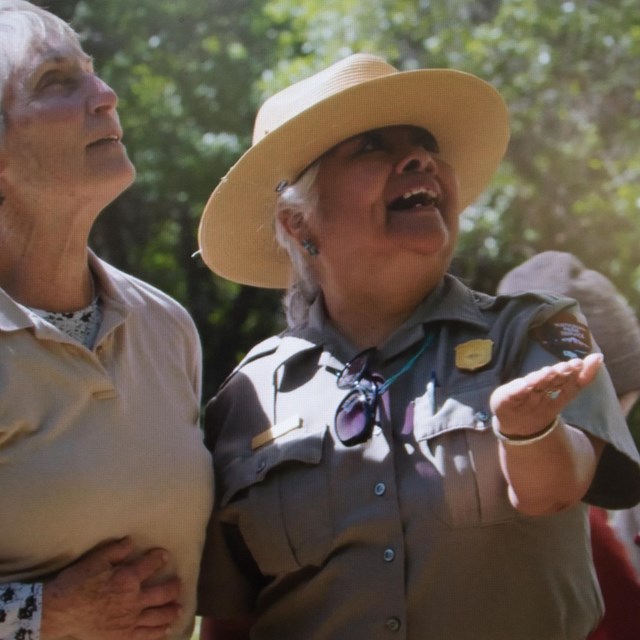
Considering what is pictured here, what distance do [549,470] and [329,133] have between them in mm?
1057

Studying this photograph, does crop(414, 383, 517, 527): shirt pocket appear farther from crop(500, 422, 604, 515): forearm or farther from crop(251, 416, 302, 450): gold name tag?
crop(251, 416, 302, 450): gold name tag

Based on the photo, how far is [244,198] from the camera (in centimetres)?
319

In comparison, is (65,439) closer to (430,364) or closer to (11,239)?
(11,239)

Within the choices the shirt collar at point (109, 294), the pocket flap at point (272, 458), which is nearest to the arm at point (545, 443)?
the pocket flap at point (272, 458)

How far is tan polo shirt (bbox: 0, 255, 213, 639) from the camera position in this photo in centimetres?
244

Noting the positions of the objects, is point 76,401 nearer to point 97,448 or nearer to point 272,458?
point 97,448

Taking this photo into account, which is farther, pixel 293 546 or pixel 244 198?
pixel 244 198

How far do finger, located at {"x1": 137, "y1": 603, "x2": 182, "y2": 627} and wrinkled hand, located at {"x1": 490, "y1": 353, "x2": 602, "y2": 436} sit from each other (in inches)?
34.5

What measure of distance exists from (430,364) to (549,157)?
714 cm

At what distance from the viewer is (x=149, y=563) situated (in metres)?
2.58

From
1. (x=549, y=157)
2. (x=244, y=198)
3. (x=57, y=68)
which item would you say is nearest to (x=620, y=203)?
(x=549, y=157)

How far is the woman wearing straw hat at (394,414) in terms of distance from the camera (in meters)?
2.45

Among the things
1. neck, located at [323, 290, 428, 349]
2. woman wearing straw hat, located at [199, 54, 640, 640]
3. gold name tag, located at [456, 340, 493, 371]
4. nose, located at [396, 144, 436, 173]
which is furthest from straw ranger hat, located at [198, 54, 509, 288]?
gold name tag, located at [456, 340, 493, 371]

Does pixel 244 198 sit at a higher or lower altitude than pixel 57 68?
lower
